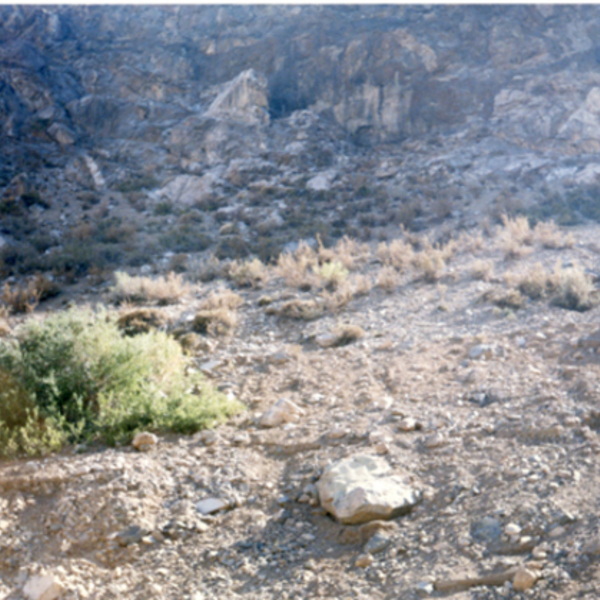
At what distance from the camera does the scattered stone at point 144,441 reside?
169 inches

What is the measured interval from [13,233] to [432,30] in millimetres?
19894

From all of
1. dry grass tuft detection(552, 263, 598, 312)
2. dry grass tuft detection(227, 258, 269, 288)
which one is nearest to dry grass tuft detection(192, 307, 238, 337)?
dry grass tuft detection(227, 258, 269, 288)

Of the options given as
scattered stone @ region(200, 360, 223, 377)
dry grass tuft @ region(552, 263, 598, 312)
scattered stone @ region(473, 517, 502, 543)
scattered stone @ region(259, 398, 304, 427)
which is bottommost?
scattered stone @ region(200, 360, 223, 377)

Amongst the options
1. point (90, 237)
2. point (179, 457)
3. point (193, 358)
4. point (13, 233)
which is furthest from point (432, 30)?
point (179, 457)

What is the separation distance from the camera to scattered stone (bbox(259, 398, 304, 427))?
4.88 meters

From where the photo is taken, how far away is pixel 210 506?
3676 millimetres

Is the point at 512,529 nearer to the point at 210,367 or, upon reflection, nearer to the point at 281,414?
the point at 281,414

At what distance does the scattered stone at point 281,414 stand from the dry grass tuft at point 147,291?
5.55 metres

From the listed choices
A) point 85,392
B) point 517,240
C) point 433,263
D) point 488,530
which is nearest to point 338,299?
point 433,263

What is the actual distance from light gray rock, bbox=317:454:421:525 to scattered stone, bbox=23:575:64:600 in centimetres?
163

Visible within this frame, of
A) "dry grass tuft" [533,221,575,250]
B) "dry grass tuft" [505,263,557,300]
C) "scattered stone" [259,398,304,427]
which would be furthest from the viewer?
"dry grass tuft" [533,221,575,250]

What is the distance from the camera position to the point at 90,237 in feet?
54.5

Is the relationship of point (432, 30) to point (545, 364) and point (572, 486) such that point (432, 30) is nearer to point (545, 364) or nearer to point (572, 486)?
point (545, 364)

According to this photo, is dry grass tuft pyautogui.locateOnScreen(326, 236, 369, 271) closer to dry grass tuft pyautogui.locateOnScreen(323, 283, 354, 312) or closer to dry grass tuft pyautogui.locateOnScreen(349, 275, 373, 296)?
dry grass tuft pyautogui.locateOnScreen(349, 275, 373, 296)
